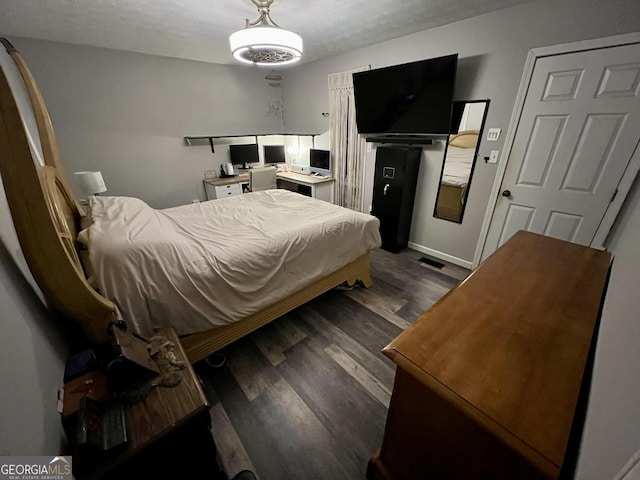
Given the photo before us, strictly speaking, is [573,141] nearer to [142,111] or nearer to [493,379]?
[493,379]

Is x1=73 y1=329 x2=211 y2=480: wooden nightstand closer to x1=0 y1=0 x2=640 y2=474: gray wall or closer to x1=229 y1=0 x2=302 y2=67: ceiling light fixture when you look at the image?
x1=0 y1=0 x2=640 y2=474: gray wall

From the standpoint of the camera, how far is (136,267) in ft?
4.13

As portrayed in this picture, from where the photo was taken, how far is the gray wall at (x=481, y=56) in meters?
1.77

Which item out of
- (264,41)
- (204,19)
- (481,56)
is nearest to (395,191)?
(481,56)

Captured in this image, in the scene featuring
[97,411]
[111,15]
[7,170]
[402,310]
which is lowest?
[402,310]

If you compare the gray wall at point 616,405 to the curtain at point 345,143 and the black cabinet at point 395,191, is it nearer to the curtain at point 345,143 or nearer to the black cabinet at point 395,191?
the black cabinet at point 395,191

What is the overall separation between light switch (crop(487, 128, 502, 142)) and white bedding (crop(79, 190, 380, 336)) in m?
1.44

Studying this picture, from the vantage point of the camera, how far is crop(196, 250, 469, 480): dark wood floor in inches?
47.8

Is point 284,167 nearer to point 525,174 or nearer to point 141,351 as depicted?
point 525,174

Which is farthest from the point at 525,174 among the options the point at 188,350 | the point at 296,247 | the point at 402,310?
the point at 188,350

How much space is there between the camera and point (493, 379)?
62 centimetres

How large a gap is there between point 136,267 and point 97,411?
67 cm

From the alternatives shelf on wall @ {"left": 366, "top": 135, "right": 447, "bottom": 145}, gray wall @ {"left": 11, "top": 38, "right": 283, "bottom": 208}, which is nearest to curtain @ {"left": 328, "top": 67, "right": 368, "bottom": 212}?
shelf on wall @ {"left": 366, "top": 135, "right": 447, "bottom": 145}

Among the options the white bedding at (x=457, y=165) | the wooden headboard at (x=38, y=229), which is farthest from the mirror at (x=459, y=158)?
the wooden headboard at (x=38, y=229)
